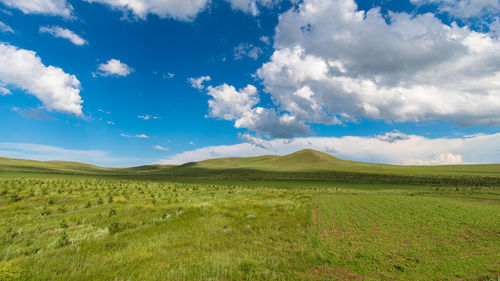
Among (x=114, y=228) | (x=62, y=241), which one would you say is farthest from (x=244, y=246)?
(x=62, y=241)

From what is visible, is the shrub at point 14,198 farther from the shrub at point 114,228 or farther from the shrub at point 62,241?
the shrub at point 62,241

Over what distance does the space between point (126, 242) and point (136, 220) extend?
4.55 metres

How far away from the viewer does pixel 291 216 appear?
17.5 metres

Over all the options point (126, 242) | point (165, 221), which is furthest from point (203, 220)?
point (126, 242)

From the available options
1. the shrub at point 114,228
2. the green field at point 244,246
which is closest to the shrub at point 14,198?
the green field at point 244,246

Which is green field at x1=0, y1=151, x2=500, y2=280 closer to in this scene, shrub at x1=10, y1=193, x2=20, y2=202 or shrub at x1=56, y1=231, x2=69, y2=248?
shrub at x1=56, y1=231, x2=69, y2=248

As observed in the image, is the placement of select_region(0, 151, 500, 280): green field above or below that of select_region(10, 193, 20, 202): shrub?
below

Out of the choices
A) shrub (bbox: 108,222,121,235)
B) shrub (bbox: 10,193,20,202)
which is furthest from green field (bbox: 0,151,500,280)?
shrub (bbox: 10,193,20,202)

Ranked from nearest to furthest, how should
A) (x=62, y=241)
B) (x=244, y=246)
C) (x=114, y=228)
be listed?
(x=62, y=241)
(x=244, y=246)
(x=114, y=228)

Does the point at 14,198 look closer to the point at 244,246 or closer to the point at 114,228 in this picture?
the point at 114,228

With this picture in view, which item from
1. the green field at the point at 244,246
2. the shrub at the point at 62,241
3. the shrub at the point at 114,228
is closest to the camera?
the green field at the point at 244,246

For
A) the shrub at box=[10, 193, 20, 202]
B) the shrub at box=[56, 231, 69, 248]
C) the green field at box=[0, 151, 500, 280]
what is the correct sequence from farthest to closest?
1. the shrub at box=[10, 193, 20, 202]
2. the shrub at box=[56, 231, 69, 248]
3. the green field at box=[0, 151, 500, 280]

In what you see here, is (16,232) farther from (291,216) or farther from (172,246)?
(291,216)

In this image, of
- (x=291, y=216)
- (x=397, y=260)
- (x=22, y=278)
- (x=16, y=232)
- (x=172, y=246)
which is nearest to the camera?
(x=22, y=278)
